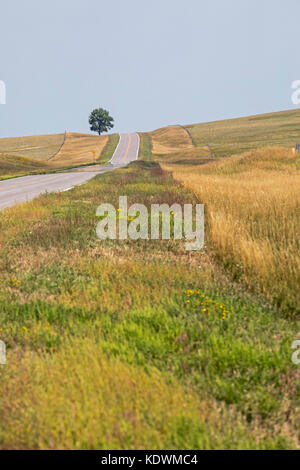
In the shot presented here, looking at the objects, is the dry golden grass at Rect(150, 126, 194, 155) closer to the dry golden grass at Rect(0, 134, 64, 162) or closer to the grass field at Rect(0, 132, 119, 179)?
the grass field at Rect(0, 132, 119, 179)

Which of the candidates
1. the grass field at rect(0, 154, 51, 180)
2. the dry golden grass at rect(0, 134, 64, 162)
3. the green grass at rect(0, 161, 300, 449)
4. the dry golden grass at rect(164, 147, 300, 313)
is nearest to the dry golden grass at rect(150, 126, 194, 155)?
the dry golden grass at rect(0, 134, 64, 162)

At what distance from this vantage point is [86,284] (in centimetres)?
579

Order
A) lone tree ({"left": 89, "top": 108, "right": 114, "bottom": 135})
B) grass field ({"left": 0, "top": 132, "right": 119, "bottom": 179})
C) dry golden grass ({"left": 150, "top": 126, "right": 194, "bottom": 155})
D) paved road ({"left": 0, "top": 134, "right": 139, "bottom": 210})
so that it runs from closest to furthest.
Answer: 1. paved road ({"left": 0, "top": 134, "right": 139, "bottom": 210})
2. grass field ({"left": 0, "top": 132, "right": 119, "bottom": 179})
3. dry golden grass ({"left": 150, "top": 126, "right": 194, "bottom": 155})
4. lone tree ({"left": 89, "top": 108, "right": 114, "bottom": 135})

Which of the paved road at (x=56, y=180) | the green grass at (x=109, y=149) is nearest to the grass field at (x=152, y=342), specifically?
the paved road at (x=56, y=180)

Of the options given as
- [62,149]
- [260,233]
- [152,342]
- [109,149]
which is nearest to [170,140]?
[109,149]

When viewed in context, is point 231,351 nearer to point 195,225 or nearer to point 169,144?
point 195,225

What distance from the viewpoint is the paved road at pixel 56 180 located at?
17.7 metres

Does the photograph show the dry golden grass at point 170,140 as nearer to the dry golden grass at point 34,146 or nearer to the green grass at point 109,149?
the green grass at point 109,149

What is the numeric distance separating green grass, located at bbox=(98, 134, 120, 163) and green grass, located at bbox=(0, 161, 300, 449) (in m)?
61.1

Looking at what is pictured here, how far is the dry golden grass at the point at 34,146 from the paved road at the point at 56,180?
15.3 meters

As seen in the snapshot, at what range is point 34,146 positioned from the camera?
95188 mm

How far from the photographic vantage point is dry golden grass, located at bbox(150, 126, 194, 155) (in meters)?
79.7

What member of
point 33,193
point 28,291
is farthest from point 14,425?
point 33,193

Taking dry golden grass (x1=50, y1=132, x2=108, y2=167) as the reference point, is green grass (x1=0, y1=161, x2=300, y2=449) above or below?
below
